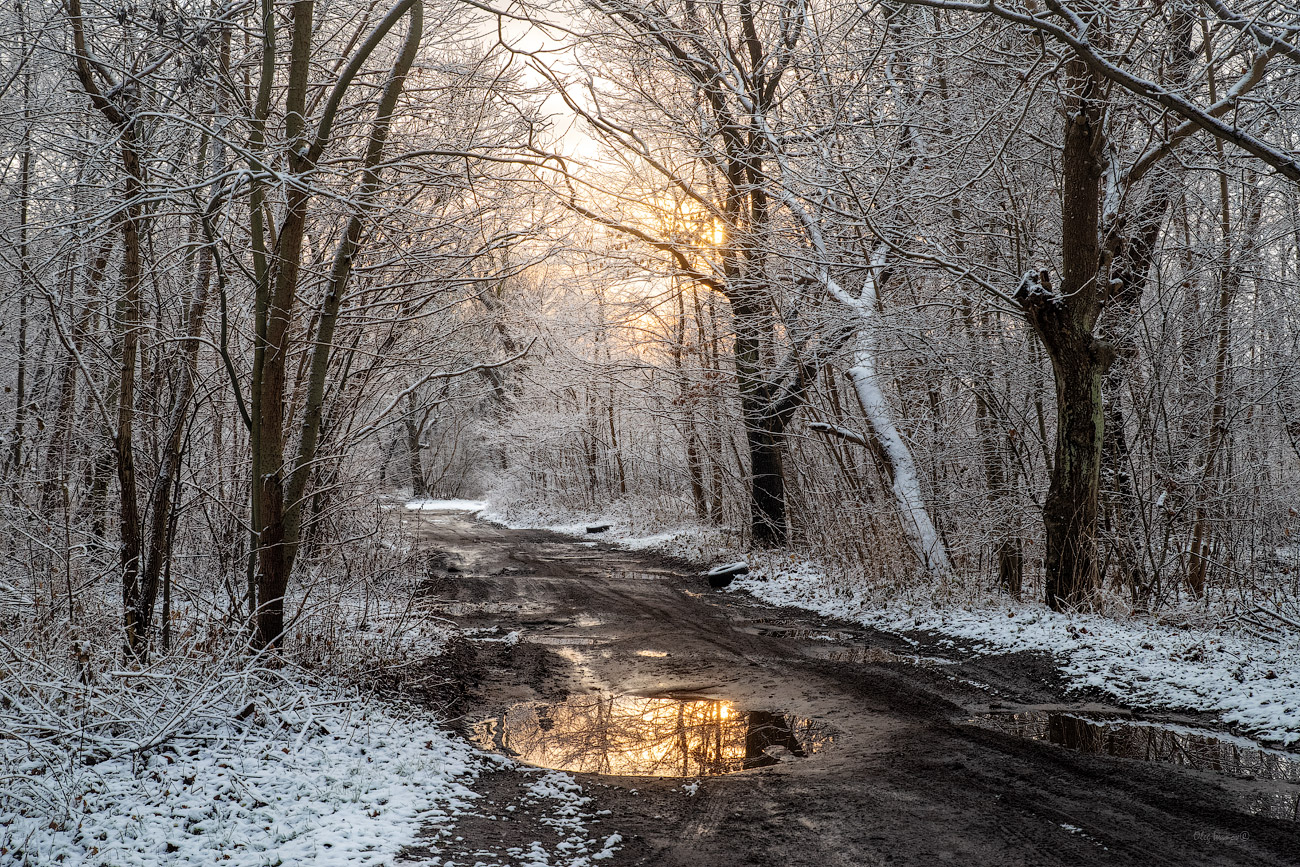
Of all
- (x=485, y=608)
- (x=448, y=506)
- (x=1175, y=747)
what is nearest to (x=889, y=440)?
(x=485, y=608)

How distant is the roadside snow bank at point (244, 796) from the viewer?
142 inches

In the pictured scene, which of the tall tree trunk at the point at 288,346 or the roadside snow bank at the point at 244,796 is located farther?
the tall tree trunk at the point at 288,346

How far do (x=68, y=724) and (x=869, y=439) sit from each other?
9.63 metres

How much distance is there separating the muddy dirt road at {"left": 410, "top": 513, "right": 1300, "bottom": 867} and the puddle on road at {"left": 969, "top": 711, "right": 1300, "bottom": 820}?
3.3 inches

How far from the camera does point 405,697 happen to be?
6.14 metres

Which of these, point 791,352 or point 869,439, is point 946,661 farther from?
point 791,352

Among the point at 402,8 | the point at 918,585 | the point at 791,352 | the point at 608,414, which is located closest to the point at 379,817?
the point at 402,8

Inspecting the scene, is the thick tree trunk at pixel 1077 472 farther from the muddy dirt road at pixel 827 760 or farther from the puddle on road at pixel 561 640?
the puddle on road at pixel 561 640

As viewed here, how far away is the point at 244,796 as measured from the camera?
4.08m

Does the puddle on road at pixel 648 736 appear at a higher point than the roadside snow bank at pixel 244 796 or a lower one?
lower

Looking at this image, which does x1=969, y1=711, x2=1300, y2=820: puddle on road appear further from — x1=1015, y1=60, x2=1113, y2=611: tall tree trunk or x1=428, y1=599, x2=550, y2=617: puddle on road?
x1=428, y1=599, x2=550, y2=617: puddle on road

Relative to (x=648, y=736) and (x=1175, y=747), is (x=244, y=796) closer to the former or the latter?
(x=648, y=736)

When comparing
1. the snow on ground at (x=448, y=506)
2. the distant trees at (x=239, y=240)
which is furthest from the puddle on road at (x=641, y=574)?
the snow on ground at (x=448, y=506)

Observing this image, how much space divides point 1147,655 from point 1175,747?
1.91 metres
